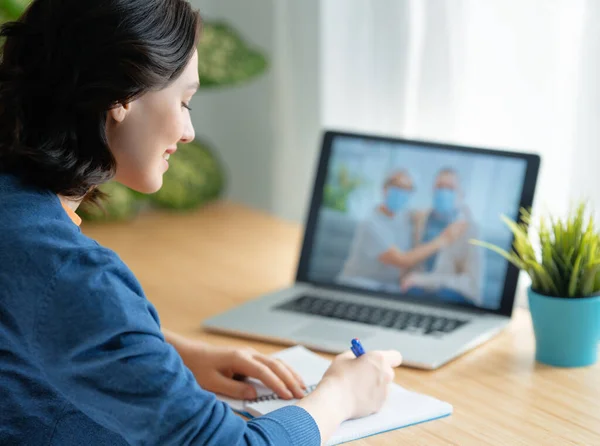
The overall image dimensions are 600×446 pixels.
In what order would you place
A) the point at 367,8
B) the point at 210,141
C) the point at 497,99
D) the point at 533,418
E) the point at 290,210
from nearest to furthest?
the point at 533,418, the point at 497,99, the point at 367,8, the point at 290,210, the point at 210,141

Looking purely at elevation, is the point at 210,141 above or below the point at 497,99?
below

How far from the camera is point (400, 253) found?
4.23 feet

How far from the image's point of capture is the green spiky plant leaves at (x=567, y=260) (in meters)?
1.05

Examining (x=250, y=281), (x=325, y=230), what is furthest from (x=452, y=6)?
(x=250, y=281)

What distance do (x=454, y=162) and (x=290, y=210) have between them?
2.26 feet

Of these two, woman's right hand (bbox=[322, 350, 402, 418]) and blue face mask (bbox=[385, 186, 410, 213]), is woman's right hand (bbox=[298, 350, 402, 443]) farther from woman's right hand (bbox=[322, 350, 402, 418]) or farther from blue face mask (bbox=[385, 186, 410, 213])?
blue face mask (bbox=[385, 186, 410, 213])

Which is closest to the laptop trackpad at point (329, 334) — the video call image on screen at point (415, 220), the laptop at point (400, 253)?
the laptop at point (400, 253)

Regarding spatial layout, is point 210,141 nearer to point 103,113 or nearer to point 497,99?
point 497,99

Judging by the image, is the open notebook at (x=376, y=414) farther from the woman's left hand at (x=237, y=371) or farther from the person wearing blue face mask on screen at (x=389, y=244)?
the person wearing blue face mask on screen at (x=389, y=244)

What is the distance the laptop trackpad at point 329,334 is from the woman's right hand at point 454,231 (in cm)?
19

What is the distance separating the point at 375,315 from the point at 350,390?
321 mm

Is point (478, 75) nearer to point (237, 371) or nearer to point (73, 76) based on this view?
point (237, 371)

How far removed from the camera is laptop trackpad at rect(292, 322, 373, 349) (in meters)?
1.14

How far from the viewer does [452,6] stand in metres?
1.44
